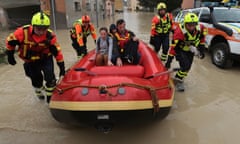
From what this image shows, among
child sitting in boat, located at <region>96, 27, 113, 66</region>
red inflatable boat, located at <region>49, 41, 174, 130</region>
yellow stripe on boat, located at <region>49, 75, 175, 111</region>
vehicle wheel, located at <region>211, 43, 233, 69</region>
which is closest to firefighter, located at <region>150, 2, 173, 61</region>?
vehicle wheel, located at <region>211, 43, 233, 69</region>

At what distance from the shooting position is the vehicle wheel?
6421 mm

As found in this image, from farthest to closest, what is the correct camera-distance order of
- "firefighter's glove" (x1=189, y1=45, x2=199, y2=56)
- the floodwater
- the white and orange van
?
1. the white and orange van
2. "firefighter's glove" (x1=189, y1=45, x2=199, y2=56)
3. the floodwater

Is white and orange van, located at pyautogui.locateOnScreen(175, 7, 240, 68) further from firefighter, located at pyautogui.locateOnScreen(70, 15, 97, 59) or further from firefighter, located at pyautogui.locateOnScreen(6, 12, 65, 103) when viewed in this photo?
firefighter, located at pyautogui.locateOnScreen(6, 12, 65, 103)

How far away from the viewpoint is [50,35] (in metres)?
3.98

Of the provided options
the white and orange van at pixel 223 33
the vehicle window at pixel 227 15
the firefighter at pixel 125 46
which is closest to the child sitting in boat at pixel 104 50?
the firefighter at pixel 125 46

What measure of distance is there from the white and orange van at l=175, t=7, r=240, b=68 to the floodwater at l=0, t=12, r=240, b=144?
83 centimetres

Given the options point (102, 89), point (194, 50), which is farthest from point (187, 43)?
point (102, 89)

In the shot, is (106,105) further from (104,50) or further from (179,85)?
(179,85)

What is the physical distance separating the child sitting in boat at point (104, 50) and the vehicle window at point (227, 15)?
12.1 feet

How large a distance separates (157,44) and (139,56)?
8.44ft

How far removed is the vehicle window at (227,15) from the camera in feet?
23.3

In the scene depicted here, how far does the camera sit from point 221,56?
662 centimetres

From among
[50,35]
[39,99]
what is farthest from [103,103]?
[39,99]

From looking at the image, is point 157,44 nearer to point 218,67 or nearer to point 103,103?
point 218,67
